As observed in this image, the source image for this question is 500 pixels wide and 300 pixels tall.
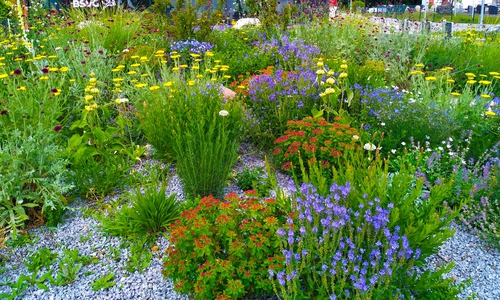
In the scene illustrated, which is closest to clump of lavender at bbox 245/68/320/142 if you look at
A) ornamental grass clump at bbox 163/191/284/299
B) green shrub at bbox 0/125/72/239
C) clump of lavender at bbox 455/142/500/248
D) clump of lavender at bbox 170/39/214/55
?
clump of lavender at bbox 455/142/500/248

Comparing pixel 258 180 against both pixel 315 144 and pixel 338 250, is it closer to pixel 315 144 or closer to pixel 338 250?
pixel 315 144

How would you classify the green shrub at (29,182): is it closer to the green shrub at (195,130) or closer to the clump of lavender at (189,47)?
the green shrub at (195,130)

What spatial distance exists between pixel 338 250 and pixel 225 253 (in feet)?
2.49

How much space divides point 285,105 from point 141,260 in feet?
7.89

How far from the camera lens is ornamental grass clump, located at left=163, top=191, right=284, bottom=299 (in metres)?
2.49

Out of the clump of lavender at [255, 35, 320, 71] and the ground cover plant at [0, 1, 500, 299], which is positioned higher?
the clump of lavender at [255, 35, 320, 71]

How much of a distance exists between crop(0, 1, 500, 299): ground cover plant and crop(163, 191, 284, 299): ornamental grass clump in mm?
11

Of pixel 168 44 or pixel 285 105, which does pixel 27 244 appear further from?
pixel 168 44

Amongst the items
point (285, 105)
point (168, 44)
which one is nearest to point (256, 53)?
point (168, 44)

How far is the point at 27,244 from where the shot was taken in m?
3.38

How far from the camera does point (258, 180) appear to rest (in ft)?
13.0

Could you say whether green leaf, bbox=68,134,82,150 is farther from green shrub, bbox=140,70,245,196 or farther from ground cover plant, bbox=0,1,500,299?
green shrub, bbox=140,70,245,196

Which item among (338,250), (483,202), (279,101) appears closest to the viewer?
(338,250)

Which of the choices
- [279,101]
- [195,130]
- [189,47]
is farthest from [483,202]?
[189,47]
